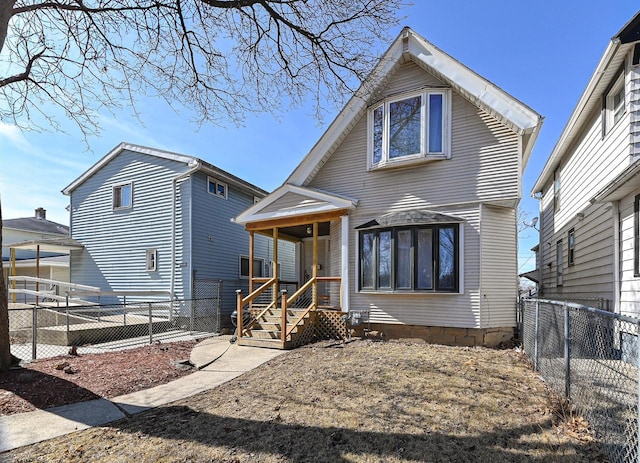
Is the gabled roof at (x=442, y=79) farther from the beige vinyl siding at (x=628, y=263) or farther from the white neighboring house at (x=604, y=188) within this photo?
the beige vinyl siding at (x=628, y=263)

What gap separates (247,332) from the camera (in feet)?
30.3

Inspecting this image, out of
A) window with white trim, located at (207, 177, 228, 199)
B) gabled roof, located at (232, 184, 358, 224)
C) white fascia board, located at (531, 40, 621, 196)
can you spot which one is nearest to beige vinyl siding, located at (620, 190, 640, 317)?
white fascia board, located at (531, 40, 621, 196)

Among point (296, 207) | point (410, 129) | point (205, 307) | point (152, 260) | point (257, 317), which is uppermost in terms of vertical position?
point (410, 129)

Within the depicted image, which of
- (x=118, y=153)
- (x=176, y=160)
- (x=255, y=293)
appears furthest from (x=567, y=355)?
(x=118, y=153)

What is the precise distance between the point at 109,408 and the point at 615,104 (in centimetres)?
1135

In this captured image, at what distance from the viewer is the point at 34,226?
97.3 feet

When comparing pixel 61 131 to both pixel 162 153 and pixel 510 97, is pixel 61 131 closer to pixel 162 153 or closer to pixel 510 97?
pixel 162 153

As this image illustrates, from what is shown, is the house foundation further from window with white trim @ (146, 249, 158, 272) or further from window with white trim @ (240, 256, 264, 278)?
window with white trim @ (146, 249, 158, 272)

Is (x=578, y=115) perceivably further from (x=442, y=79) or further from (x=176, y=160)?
(x=176, y=160)

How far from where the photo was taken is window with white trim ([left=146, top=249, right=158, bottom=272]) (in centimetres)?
1400

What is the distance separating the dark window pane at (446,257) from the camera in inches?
336

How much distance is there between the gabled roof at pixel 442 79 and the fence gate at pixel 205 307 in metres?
6.01

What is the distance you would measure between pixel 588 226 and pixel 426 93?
5577mm

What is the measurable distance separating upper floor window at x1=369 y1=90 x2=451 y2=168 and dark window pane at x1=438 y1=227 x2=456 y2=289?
6.35ft
